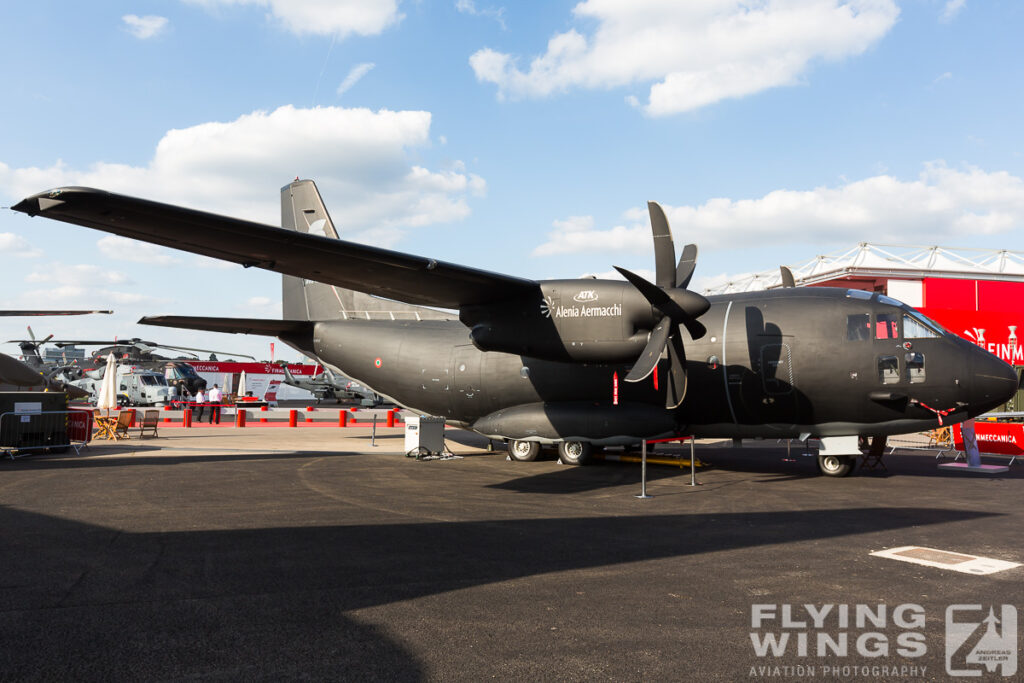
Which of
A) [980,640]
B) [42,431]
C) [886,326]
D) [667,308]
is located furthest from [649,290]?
[42,431]

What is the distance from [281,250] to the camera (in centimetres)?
1291

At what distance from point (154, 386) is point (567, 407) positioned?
Result: 40088mm

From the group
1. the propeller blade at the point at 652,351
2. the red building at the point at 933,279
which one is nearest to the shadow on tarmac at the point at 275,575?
the propeller blade at the point at 652,351

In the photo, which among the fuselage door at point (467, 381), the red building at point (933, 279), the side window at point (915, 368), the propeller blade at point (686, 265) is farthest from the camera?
the red building at point (933, 279)

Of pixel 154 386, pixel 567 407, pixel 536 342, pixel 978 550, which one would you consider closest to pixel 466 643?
pixel 978 550

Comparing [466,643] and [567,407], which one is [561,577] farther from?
[567,407]

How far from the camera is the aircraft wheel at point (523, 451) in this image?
19.2 m

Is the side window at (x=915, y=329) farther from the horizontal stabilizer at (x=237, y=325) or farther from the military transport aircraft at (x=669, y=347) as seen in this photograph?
the horizontal stabilizer at (x=237, y=325)

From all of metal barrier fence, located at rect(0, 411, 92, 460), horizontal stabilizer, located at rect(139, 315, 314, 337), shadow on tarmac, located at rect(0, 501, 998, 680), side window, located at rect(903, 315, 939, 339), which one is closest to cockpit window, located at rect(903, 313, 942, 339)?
side window, located at rect(903, 315, 939, 339)

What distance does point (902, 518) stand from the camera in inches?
403

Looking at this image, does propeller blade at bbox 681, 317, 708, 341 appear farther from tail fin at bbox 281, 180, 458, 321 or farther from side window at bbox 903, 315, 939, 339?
tail fin at bbox 281, 180, 458, 321

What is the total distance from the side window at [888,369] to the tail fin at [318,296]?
12405 millimetres

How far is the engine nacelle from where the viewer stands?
13.7 m

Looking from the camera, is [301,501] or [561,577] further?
[301,501]
